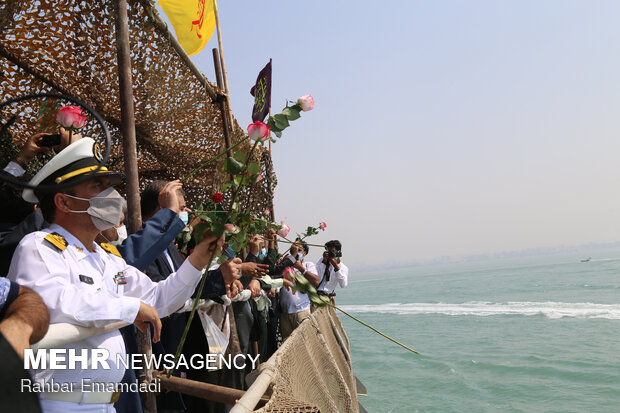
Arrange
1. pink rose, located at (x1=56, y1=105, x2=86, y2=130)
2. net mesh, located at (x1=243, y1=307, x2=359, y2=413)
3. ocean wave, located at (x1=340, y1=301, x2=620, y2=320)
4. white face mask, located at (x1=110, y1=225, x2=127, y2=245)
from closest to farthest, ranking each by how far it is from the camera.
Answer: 1. net mesh, located at (x1=243, y1=307, x2=359, y2=413)
2. pink rose, located at (x1=56, y1=105, x2=86, y2=130)
3. white face mask, located at (x1=110, y1=225, x2=127, y2=245)
4. ocean wave, located at (x1=340, y1=301, x2=620, y2=320)

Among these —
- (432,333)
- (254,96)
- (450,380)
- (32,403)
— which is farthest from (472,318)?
(32,403)

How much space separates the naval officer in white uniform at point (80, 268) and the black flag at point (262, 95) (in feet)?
10.7

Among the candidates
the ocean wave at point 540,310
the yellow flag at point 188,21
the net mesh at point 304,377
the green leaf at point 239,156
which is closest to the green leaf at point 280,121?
the green leaf at point 239,156

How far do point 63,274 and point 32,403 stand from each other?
81 cm

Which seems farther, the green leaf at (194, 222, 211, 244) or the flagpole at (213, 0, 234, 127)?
the flagpole at (213, 0, 234, 127)

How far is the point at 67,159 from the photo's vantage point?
1558 millimetres

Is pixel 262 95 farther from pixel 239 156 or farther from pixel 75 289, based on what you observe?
pixel 75 289

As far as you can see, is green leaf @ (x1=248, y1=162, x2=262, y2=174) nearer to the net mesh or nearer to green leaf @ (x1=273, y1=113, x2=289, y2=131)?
green leaf @ (x1=273, y1=113, x2=289, y2=131)

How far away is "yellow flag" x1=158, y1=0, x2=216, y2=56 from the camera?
4750 millimetres

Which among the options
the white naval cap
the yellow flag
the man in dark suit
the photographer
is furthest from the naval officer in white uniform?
the photographer

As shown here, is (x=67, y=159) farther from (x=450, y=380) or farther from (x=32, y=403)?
(x=450, y=380)

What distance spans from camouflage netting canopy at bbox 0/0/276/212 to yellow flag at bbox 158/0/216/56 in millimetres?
577

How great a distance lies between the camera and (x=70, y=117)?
7.12ft

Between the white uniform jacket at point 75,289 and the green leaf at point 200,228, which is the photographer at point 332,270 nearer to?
the green leaf at point 200,228
